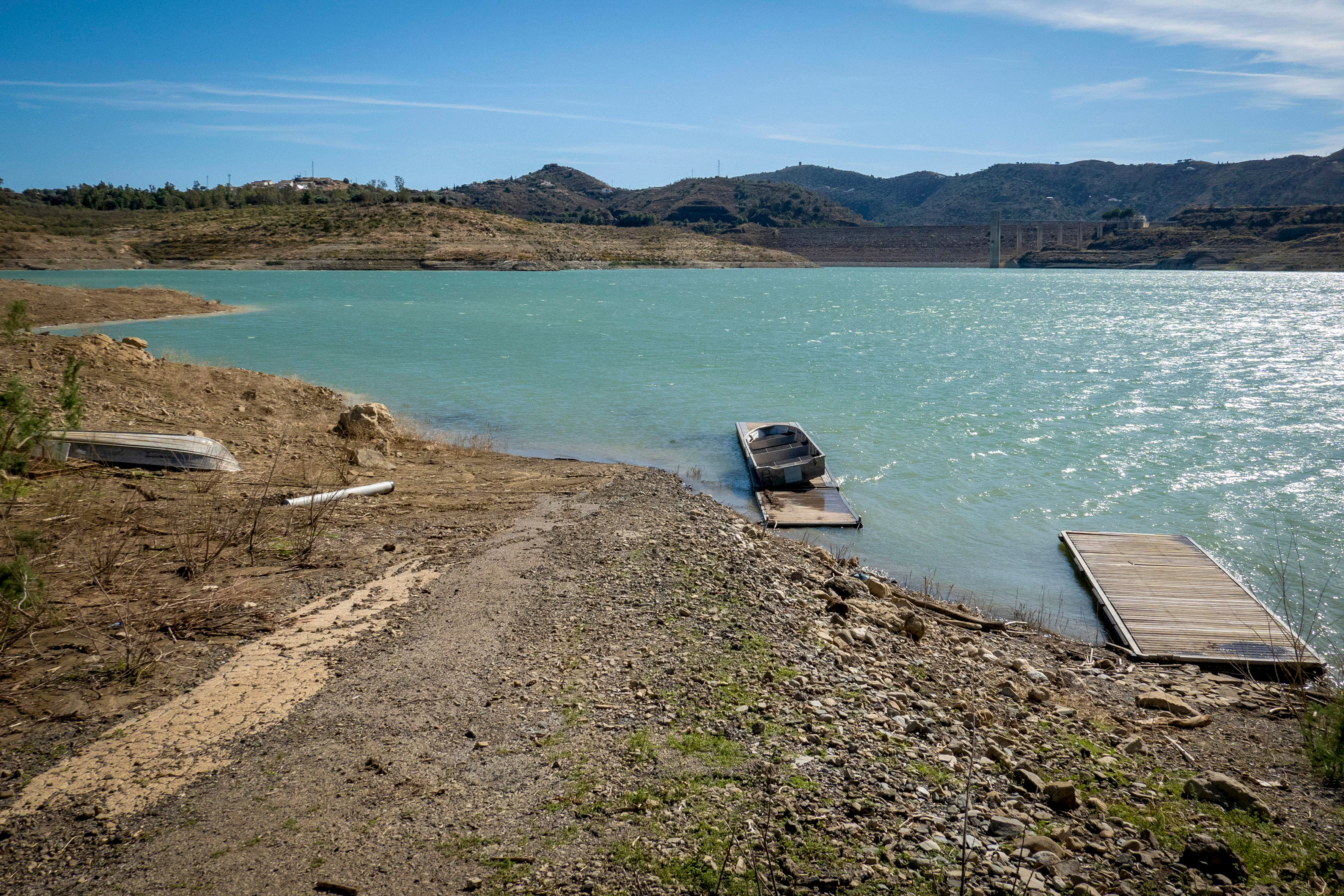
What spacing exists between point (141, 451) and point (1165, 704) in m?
11.5

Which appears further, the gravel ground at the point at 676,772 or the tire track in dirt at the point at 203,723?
the tire track in dirt at the point at 203,723

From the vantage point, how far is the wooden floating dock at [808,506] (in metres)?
12.1

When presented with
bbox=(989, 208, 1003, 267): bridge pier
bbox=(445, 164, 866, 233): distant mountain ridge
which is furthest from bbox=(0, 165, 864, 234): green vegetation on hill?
bbox=(989, 208, 1003, 267): bridge pier

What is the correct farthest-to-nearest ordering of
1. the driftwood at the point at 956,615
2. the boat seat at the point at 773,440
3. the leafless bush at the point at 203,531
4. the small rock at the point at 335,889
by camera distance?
the boat seat at the point at 773,440, the driftwood at the point at 956,615, the leafless bush at the point at 203,531, the small rock at the point at 335,889

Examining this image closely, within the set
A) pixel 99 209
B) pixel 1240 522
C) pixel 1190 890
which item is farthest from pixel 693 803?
pixel 99 209

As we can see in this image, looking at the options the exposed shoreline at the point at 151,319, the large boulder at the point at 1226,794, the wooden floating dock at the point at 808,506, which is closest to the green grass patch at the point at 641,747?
the large boulder at the point at 1226,794

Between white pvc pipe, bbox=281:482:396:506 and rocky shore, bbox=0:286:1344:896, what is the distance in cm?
46

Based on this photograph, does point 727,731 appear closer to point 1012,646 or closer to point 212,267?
point 1012,646

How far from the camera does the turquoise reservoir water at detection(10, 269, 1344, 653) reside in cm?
1299

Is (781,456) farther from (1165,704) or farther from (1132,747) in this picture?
(1132,747)

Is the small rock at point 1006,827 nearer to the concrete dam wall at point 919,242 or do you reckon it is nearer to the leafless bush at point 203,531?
the leafless bush at point 203,531

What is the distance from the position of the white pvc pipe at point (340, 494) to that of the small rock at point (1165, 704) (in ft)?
26.6

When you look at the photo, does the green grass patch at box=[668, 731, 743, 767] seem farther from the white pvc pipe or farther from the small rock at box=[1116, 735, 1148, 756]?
the white pvc pipe

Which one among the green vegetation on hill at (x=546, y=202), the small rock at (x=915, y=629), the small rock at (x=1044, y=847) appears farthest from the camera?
the green vegetation on hill at (x=546, y=202)
